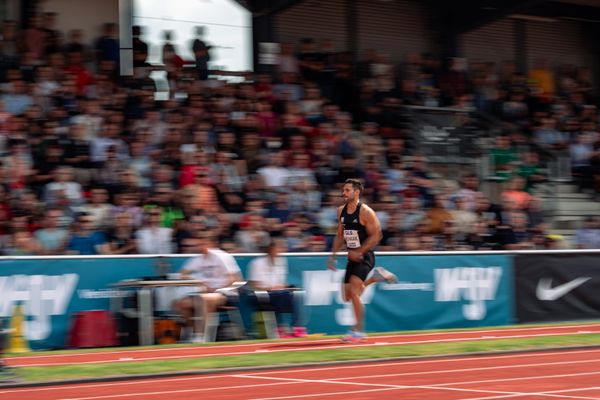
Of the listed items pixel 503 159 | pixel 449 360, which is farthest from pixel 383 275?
pixel 503 159

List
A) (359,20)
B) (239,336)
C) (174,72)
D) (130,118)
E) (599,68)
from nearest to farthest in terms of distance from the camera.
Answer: (239,336) < (130,118) < (174,72) < (359,20) < (599,68)

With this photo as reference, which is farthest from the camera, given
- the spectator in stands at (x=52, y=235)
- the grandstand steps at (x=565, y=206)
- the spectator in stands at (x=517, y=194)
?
the grandstand steps at (x=565, y=206)

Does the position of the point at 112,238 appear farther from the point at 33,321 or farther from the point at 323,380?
the point at 323,380

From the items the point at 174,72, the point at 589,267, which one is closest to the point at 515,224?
the point at 589,267

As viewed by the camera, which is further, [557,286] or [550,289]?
[557,286]

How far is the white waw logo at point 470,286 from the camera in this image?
16500 mm

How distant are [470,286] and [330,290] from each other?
99.7 inches

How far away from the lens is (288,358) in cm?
1145

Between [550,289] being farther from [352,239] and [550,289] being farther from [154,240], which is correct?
[154,240]

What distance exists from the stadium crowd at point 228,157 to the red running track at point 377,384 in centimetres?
528

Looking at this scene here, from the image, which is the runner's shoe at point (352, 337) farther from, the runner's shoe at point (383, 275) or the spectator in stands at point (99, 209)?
the spectator in stands at point (99, 209)

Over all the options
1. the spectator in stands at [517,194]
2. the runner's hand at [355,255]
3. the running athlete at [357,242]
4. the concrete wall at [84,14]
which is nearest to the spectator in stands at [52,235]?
the running athlete at [357,242]

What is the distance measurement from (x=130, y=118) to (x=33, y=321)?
4835mm

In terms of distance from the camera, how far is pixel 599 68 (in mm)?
29016
